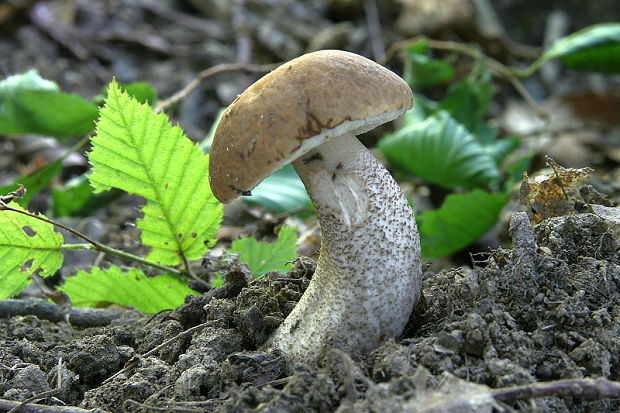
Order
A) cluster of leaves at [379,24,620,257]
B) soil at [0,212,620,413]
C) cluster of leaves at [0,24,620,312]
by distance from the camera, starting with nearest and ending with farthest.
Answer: soil at [0,212,620,413] < cluster of leaves at [0,24,620,312] < cluster of leaves at [379,24,620,257]

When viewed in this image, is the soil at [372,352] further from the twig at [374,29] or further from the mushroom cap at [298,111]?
the twig at [374,29]

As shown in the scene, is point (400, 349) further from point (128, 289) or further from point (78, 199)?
point (78, 199)

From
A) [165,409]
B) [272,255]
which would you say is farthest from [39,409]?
[272,255]

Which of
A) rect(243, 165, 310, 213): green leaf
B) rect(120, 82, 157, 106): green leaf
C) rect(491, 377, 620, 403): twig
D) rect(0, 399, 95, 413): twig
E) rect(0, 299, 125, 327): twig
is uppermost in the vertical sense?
rect(120, 82, 157, 106): green leaf

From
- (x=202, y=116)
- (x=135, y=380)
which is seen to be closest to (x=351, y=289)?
(x=135, y=380)

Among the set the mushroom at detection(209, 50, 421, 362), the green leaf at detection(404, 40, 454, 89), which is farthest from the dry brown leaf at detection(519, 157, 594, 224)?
the green leaf at detection(404, 40, 454, 89)

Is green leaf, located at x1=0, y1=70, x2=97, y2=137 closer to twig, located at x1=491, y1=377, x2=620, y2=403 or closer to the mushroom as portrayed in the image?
the mushroom

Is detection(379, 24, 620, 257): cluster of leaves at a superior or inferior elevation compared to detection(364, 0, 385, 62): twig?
inferior

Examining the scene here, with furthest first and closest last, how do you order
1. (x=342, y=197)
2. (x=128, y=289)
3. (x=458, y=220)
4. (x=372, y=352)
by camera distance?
1. (x=458, y=220)
2. (x=128, y=289)
3. (x=342, y=197)
4. (x=372, y=352)
